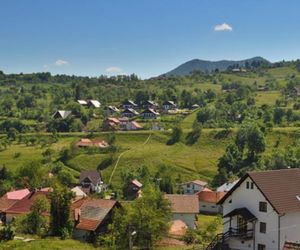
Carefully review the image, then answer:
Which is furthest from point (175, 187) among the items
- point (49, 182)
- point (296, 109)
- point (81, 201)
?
point (296, 109)

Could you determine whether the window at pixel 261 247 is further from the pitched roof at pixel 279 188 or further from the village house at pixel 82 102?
the village house at pixel 82 102

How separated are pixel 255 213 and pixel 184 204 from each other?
28.4m

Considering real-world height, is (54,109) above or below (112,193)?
above

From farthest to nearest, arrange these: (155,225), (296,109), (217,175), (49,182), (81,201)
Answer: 1. (296,109)
2. (217,175)
3. (49,182)
4. (81,201)
5. (155,225)

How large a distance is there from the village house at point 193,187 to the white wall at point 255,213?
187 feet

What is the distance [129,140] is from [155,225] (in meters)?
91.6

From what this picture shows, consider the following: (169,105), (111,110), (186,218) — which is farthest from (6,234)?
(169,105)

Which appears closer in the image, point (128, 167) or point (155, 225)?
point (155, 225)

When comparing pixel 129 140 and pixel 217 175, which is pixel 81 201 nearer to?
pixel 217 175

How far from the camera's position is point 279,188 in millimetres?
36344

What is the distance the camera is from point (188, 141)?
419 ft

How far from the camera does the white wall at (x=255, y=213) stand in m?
35.1

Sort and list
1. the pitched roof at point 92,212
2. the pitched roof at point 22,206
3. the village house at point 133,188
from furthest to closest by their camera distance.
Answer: the village house at point 133,188 → the pitched roof at point 22,206 → the pitched roof at point 92,212

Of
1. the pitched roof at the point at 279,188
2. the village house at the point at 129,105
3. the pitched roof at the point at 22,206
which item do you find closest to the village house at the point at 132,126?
the village house at the point at 129,105
